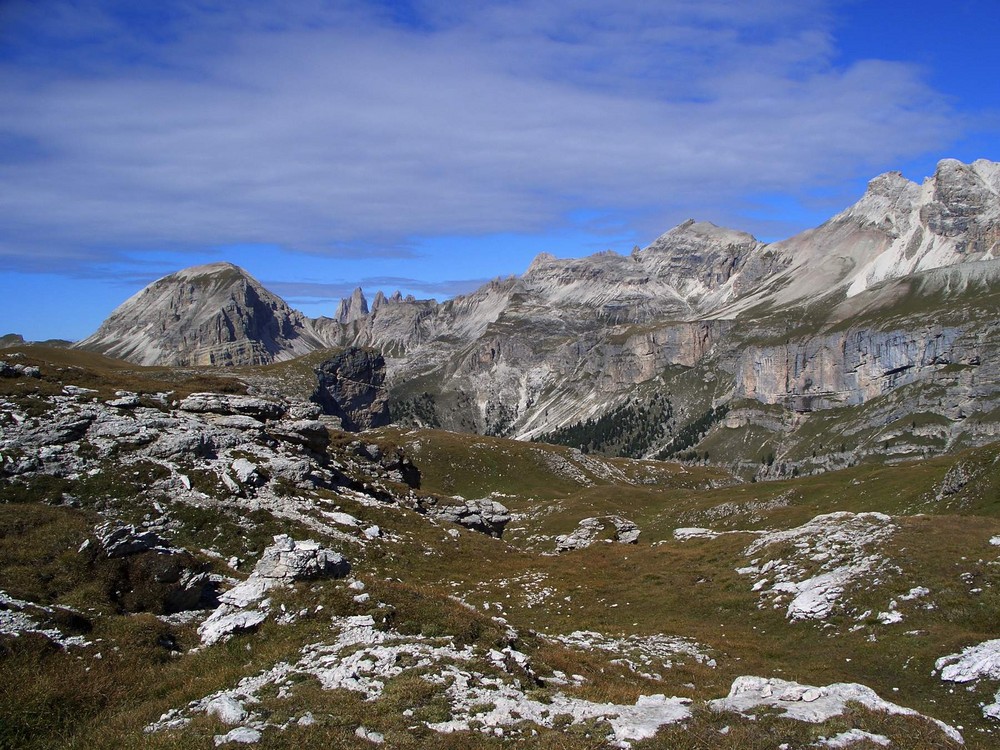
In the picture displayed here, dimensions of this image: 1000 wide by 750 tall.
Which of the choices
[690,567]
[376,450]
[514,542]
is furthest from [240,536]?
[514,542]

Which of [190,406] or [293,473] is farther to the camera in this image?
[190,406]

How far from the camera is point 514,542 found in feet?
274

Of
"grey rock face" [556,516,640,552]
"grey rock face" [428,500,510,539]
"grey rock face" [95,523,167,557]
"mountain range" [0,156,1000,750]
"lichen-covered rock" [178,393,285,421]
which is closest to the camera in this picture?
"mountain range" [0,156,1000,750]

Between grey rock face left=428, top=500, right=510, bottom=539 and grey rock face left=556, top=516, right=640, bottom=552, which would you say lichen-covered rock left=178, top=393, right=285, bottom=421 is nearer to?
grey rock face left=428, top=500, right=510, bottom=539

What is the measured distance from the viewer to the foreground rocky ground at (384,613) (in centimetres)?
1453

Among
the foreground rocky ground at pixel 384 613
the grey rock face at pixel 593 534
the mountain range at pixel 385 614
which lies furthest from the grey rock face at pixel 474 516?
the grey rock face at pixel 593 534

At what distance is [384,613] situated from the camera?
20.2m

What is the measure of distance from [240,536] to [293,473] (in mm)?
8553

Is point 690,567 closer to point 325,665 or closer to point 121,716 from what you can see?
point 325,665

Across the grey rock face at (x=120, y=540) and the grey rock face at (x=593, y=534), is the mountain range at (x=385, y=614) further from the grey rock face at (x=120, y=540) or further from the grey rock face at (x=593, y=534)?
the grey rock face at (x=593, y=534)

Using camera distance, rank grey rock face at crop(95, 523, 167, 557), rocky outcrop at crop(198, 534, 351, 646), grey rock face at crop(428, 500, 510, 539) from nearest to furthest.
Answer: rocky outcrop at crop(198, 534, 351, 646)
grey rock face at crop(95, 523, 167, 557)
grey rock face at crop(428, 500, 510, 539)

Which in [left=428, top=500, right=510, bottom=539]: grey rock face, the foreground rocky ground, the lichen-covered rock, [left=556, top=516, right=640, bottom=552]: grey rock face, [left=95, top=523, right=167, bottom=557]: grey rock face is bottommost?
[left=556, top=516, right=640, bottom=552]: grey rock face

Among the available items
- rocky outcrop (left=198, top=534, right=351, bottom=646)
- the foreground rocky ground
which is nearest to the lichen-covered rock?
the foreground rocky ground

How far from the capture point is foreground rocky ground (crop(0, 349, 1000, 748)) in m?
14.5
